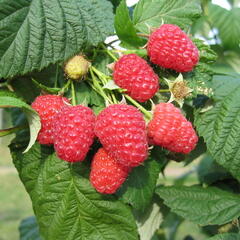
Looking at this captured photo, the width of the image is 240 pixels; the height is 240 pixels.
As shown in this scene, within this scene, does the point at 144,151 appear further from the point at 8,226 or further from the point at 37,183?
the point at 8,226

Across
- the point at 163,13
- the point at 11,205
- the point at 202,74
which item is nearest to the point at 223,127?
the point at 202,74

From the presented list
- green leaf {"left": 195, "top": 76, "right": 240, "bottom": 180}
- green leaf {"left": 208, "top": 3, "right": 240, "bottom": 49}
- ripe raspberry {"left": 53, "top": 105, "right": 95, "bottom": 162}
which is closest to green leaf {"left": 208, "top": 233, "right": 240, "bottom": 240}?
green leaf {"left": 195, "top": 76, "right": 240, "bottom": 180}

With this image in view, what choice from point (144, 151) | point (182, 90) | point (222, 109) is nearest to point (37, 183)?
point (144, 151)

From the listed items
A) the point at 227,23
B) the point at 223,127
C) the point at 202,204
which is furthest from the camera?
the point at 227,23

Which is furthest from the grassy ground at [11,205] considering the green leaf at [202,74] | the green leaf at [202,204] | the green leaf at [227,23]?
the green leaf at [202,74]

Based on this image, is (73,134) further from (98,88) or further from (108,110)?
(98,88)

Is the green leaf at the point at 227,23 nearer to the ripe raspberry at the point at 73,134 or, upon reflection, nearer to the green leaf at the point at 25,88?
the green leaf at the point at 25,88
